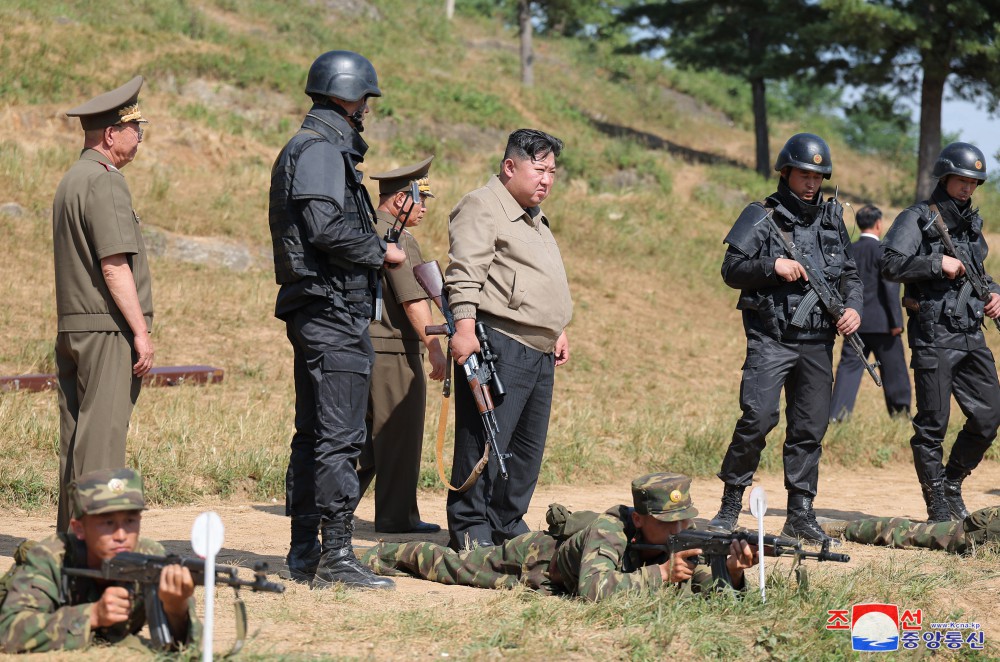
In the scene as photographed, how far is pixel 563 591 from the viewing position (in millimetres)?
5293

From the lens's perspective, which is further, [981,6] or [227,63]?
[981,6]

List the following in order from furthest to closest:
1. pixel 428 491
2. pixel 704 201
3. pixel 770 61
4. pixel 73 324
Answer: pixel 770 61
pixel 704 201
pixel 428 491
pixel 73 324

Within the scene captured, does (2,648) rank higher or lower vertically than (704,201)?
lower

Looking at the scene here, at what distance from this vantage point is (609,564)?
489cm

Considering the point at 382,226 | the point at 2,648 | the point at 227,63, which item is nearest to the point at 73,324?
the point at 2,648

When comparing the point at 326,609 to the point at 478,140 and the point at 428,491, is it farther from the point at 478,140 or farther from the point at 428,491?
the point at 478,140

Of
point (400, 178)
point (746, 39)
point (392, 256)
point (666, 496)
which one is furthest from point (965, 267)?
point (746, 39)

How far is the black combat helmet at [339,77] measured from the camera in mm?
5340

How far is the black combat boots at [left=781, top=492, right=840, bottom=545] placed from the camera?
6801 mm

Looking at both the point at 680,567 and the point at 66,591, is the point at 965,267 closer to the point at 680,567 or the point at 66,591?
the point at 680,567

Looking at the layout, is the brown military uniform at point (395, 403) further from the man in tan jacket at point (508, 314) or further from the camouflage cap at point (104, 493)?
the camouflage cap at point (104, 493)

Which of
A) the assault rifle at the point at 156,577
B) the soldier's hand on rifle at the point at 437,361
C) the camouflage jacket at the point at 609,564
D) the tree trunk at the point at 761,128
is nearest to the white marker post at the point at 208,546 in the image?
the assault rifle at the point at 156,577

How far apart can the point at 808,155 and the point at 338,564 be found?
344cm

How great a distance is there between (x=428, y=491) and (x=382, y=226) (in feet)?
8.33
